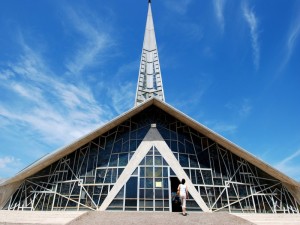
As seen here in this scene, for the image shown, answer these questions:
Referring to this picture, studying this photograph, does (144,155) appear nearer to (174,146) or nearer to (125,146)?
(125,146)

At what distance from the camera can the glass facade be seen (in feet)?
43.2

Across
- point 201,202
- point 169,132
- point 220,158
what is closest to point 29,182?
point 169,132

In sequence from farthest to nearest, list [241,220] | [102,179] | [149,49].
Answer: [149,49], [102,179], [241,220]

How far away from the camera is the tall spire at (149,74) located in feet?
72.2

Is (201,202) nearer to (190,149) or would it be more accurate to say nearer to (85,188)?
(190,149)

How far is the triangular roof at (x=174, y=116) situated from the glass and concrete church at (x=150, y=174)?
0.16ft

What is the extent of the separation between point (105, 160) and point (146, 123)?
11.5 ft

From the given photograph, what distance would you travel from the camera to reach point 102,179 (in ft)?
45.3

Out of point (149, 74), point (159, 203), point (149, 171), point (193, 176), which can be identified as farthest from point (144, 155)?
point (149, 74)

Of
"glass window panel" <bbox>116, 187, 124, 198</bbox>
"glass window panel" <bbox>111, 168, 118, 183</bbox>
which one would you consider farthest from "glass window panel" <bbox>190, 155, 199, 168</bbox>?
"glass window panel" <bbox>111, 168, 118, 183</bbox>

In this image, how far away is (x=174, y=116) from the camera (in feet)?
52.2

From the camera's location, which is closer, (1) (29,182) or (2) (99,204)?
(2) (99,204)

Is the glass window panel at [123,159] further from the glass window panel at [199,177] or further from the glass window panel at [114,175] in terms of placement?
the glass window panel at [199,177]

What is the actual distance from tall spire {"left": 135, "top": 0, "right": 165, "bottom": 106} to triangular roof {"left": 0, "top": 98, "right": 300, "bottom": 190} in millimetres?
5347
